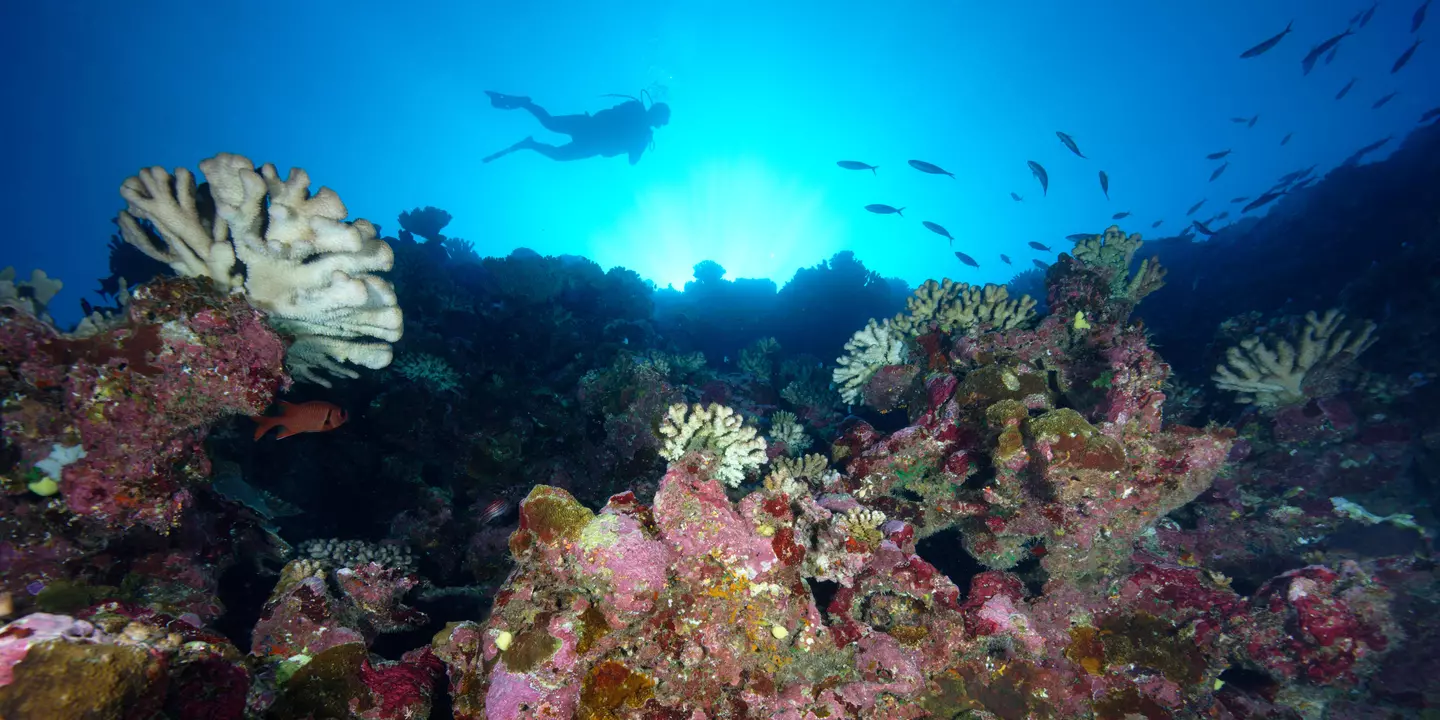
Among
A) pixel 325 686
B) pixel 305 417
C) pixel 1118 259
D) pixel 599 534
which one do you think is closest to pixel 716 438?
pixel 599 534

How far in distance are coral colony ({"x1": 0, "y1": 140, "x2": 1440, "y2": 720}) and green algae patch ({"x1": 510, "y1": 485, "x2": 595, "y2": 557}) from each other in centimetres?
2

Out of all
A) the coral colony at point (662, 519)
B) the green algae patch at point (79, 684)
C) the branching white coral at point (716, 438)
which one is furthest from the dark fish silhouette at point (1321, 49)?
the green algae patch at point (79, 684)

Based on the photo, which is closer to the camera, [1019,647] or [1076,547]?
[1019,647]

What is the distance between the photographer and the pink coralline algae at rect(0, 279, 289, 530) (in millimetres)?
3336

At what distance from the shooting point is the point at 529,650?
3195 mm

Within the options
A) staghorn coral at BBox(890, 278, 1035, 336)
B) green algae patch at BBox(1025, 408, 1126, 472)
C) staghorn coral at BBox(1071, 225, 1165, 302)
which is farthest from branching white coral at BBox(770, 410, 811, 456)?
staghorn coral at BBox(1071, 225, 1165, 302)

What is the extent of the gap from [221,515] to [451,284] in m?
8.35

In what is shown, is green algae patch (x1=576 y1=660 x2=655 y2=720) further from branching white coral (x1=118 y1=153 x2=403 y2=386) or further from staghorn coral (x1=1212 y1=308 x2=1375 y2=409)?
staghorn coral (x1=1212 y1=308 x2=1375 y2=409)

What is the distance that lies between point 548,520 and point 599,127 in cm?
2791

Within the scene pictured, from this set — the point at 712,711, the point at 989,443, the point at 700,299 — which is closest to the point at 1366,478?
the point at 989,443

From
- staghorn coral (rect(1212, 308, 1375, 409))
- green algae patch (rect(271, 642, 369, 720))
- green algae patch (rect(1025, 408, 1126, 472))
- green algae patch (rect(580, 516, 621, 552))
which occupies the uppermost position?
staghorn coral (rect(1212, 308, 1375, 409))

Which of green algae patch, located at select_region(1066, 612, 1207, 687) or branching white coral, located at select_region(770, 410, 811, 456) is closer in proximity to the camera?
green algae patch, located at select_region(1066, 612, 1207, 687)

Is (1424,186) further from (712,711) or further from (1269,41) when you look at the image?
(712,711)

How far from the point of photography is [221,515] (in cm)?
452
